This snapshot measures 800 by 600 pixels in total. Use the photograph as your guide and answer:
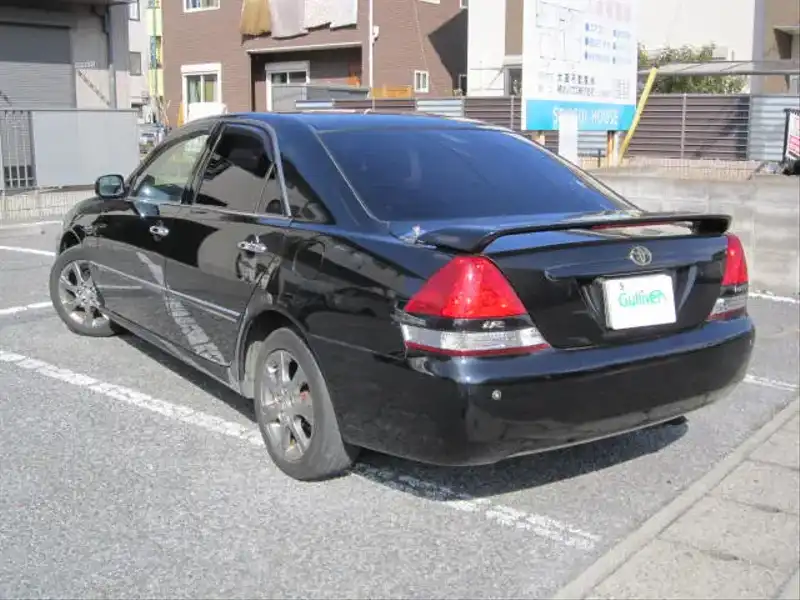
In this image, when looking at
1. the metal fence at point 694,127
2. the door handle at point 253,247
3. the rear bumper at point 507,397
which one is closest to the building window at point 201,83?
the metal fence at point 694,127

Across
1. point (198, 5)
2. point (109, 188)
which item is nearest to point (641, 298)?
point (109, 188)

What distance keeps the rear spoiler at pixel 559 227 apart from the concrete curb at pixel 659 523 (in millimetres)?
1146

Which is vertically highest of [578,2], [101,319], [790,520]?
[578,2]

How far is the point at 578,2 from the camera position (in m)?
10.2

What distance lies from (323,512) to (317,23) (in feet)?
98.4

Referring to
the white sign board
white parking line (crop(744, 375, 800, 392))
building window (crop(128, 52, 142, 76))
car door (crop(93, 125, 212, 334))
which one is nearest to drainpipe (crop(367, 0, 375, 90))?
building window (crop(128, 52, 142, 76))

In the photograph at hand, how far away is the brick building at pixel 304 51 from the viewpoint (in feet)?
100

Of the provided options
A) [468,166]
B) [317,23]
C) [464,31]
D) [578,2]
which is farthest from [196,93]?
[468,166]

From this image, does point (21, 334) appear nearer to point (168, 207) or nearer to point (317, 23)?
point (168, 207)

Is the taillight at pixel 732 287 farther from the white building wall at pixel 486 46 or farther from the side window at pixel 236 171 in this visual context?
the white building wall at pixel 486 46

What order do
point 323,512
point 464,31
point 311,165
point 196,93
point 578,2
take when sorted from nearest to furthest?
1. point 323,512
2. point 311,165
3. point 578,2
4. point 464,31
5. point 196,93

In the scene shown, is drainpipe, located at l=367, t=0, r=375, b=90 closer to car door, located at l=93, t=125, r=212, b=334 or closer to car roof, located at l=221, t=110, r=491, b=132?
Result: car door, located at l=93, t=125, r=212, b=334

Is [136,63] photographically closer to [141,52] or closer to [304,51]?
[141,52]

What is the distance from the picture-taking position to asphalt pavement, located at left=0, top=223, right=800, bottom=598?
3.20 m
